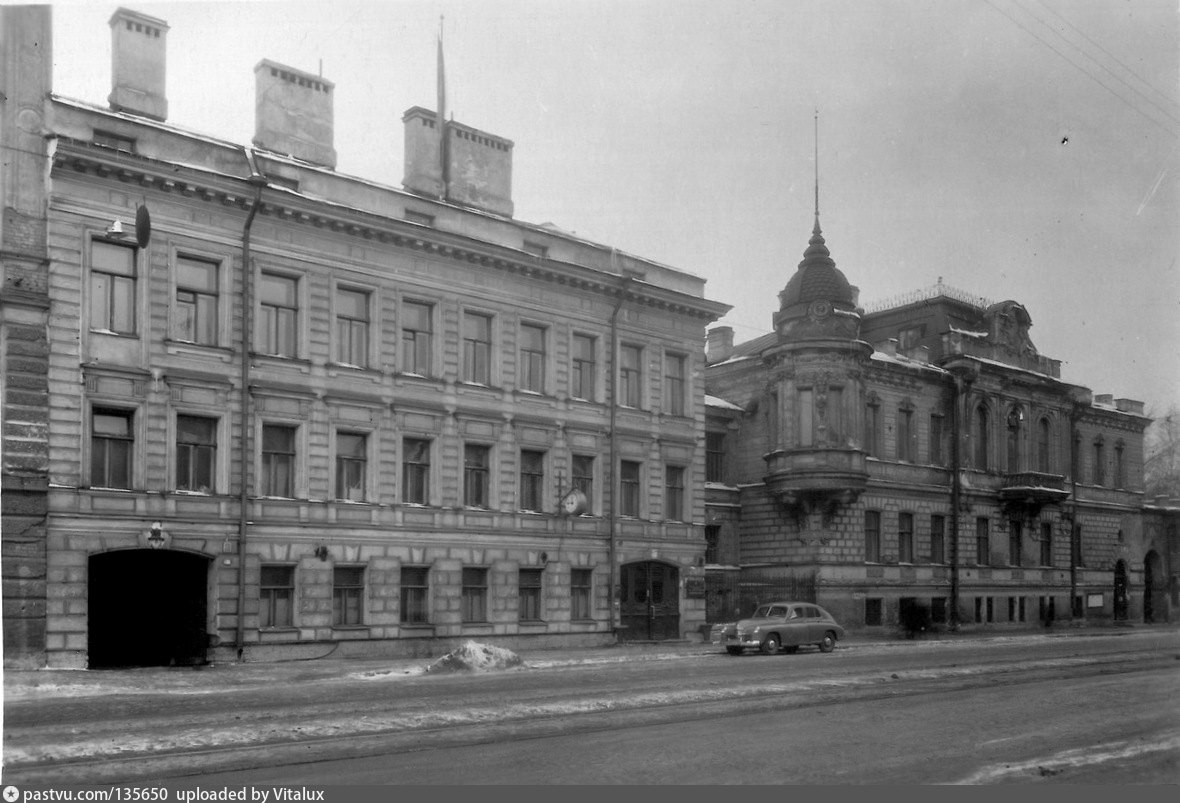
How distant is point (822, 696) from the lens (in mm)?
20531

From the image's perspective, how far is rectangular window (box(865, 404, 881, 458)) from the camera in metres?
49.5

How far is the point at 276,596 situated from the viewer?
95.9 ft

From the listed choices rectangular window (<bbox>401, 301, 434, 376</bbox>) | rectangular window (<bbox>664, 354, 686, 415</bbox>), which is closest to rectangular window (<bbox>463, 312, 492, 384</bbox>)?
rectangular window (<bbox>401, 301, 434, 376</bbox>)

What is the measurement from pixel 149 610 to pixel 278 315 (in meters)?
7.75

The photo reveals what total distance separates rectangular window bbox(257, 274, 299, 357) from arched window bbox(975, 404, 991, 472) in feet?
114

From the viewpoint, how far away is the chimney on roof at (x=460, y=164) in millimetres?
34812

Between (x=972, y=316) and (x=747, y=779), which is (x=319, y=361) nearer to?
(x=747, y=779)

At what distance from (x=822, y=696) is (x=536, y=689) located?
502 centimetres

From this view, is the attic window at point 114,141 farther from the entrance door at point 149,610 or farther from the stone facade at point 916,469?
the stone facade at point 916,469

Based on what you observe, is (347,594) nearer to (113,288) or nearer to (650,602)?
(113,288)

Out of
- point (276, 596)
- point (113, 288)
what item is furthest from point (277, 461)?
point (113, 288)

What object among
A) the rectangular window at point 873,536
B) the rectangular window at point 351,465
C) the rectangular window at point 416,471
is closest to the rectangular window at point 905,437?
the rectangular window at point 873,536

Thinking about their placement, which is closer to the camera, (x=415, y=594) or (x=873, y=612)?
(x=415, y=594)

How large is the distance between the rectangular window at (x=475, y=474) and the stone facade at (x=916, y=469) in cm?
1610
